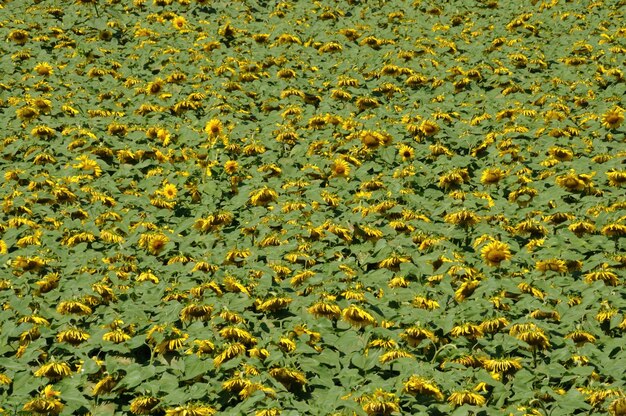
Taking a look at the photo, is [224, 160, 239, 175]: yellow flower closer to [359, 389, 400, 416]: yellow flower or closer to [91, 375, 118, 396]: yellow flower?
[91, 375, 118, 396]: yellow flower

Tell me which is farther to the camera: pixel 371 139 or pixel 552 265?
pixel 371 139

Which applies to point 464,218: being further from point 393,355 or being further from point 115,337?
point 115,337

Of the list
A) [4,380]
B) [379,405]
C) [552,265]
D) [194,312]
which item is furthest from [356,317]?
[4,380]

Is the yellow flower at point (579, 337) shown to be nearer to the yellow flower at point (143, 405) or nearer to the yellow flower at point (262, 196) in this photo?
the yellow flower at point (143, 405)

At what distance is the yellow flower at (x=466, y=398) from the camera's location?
3998mm

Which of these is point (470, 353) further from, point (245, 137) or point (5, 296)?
point (245, 137)

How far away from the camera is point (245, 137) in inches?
307

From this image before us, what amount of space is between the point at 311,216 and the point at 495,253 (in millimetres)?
1638

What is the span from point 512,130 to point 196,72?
4.22m

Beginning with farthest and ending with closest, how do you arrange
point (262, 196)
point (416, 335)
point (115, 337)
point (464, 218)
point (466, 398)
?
1. point (262, 196)
2. point (464, 218)
3. point (416, 335)
4. point (115, 337)
5. point (466, 398)

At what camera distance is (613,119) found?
25.2 ft

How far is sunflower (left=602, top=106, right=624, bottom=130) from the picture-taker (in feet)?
25.2

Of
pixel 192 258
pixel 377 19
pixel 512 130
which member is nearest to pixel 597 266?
pixel 512 130

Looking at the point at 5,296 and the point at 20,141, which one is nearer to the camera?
the point at 5,296
